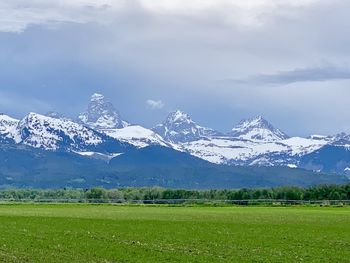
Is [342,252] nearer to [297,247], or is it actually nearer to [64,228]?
[297,247]

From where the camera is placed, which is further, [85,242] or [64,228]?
[64,228]

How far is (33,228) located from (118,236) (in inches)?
433

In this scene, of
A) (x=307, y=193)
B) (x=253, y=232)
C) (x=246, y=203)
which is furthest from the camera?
(x=307, y=193)

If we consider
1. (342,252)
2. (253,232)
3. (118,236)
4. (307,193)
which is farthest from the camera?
(307,193)

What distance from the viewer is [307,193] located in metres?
192

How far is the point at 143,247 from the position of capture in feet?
152

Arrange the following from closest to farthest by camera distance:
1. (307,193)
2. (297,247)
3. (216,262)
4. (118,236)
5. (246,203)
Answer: (216,262) → (297,247) → (118,236) → (246,203) → (307,193)

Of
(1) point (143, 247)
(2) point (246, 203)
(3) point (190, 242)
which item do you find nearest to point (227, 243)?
(3) point (190, 242)

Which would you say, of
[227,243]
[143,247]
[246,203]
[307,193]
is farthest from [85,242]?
[307,193]

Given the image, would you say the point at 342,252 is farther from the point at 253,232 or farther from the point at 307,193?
the point at 307,193

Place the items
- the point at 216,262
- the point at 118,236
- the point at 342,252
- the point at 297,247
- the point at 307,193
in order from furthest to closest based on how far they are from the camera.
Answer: the point at 307,193 → the point at 118,236 → the point at 297,247 → the point at 342,252 → the point at 216,262

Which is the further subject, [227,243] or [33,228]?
[33,228]

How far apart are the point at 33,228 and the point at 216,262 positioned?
27268 mm

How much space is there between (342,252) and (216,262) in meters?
9.45
